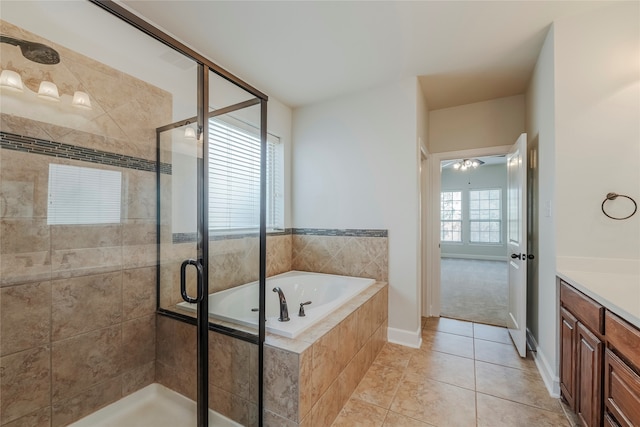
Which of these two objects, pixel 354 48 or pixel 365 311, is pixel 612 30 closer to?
pixel 354 48

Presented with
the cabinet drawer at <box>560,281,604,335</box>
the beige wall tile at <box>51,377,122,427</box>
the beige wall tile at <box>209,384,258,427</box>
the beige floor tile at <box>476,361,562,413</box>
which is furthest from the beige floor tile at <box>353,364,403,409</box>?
the beige wall tile at <box>51,377,122,427</box>

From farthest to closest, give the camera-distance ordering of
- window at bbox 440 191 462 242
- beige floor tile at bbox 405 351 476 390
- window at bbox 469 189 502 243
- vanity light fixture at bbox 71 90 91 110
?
window at bbox 440 191 462 242, window at bbox 469 189 502 243, beige floor tile at bbox 405 351 476 390, vanity light fixture at bbox 71 90 91 110

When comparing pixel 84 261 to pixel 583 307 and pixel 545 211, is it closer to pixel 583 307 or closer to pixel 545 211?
pixel 583 307

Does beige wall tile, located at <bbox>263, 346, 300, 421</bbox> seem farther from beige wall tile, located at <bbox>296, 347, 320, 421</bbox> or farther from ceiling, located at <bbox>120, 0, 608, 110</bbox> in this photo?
ceiling, located at <bbox>120, 0, 608, 110</bbox>

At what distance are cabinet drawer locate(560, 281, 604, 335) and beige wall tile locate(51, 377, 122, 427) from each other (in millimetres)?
2722

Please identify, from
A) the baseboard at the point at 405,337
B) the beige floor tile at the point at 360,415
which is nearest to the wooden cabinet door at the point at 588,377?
the beige floor tile at the point at 360,415

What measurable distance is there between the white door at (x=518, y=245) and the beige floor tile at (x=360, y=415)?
5.02 ft

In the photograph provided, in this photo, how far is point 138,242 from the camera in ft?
6.17

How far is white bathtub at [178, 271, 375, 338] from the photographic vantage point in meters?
1.63

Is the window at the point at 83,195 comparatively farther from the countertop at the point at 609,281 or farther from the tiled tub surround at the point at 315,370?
the countertop at the point at 609,281

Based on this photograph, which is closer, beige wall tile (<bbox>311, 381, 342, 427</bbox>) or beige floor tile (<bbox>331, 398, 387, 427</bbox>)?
beige wall tile (<bbox>311, 381, 342, 427</bbox>)

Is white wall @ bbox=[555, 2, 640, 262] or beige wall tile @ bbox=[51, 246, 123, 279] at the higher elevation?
white wall @ bbox=[555, 2, 640, 262]

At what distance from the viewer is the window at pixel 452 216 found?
26.5 ft

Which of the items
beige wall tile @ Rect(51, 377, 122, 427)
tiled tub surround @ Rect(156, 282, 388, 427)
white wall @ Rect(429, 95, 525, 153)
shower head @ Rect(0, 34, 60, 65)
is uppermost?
white wall @ Rect(429, 95, 525, 153)
